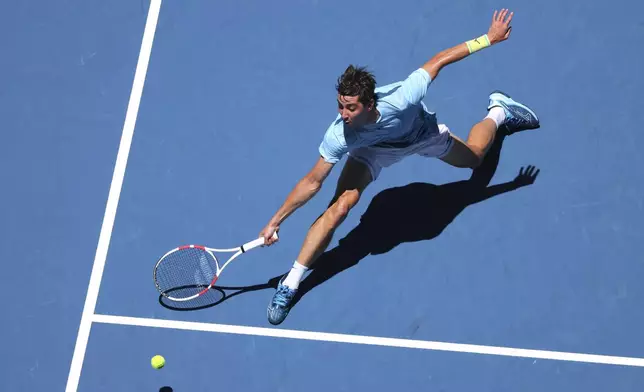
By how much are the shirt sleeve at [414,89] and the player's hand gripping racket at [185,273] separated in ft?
6.25

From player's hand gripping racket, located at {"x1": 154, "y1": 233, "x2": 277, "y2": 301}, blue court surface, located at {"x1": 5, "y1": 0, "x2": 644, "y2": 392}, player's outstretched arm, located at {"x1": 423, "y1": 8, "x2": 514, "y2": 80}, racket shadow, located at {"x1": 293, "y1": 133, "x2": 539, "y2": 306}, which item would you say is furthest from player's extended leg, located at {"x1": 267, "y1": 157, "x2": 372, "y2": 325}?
player's outstretched arm, located at {"x1": 423, "y1": 8, "x2": 514, "y2": 80}

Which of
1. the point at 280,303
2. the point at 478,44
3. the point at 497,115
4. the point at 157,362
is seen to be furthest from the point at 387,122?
the point at 157,362

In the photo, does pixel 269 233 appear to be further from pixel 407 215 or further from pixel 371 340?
pixel 407 215

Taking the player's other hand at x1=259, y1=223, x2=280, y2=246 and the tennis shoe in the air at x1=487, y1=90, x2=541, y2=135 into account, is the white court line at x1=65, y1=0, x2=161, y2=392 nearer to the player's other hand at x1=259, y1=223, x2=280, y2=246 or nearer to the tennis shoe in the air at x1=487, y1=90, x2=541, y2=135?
the player's other hand at x1=259, y1=223, x2=280, y2=246

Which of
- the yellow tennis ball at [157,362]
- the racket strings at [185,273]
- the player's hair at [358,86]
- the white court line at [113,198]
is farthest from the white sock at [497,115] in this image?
the yellow tennis ball at [157,362]

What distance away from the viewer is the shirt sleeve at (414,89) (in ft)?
24.4

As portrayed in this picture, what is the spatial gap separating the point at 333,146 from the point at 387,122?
1.41ft

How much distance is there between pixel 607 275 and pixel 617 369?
787 mm

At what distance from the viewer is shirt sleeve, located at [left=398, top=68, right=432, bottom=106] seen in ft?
24.4

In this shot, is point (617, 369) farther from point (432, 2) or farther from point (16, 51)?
point (16, 51)

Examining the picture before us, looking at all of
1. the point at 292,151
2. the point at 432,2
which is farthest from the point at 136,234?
the point at 432,2

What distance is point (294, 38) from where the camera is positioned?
30.7 ft

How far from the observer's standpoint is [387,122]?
743 centimetres

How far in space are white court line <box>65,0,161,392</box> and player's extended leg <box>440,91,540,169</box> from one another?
2743mm
